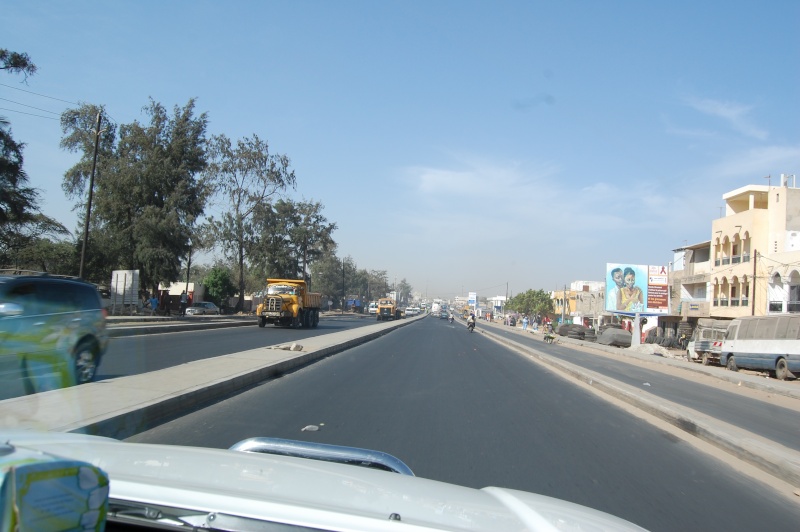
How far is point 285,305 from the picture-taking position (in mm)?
37031

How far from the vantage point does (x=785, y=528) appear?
5391mm

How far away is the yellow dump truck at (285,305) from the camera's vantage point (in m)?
37.0

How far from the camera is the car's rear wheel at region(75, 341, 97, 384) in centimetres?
1070

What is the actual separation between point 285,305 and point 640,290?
27.8 meters

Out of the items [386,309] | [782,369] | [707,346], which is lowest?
[782,369]

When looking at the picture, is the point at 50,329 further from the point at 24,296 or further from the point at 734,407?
the point at 734,407

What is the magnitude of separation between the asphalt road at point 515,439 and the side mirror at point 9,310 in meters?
3.31

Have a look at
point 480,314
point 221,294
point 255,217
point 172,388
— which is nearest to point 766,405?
point 172,388

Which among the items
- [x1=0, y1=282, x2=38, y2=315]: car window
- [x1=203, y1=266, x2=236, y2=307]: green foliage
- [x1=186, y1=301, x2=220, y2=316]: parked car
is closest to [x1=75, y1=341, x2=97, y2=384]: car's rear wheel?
[x1=0, y1=282, x2=38, y2=315]: car window

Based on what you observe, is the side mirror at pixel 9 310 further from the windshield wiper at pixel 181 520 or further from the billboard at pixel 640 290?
the billboard at pixel 640 290

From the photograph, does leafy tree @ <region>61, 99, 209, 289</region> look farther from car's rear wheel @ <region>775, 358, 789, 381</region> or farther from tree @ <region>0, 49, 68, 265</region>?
car's rear wheel @ <region>775, 358, 789, 381</region>

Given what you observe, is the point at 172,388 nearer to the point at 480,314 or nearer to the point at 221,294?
the point at 221,294

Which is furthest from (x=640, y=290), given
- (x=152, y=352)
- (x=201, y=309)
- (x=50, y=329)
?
(x=50, y=329)

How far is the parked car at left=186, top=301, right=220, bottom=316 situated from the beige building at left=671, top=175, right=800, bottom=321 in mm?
43817
